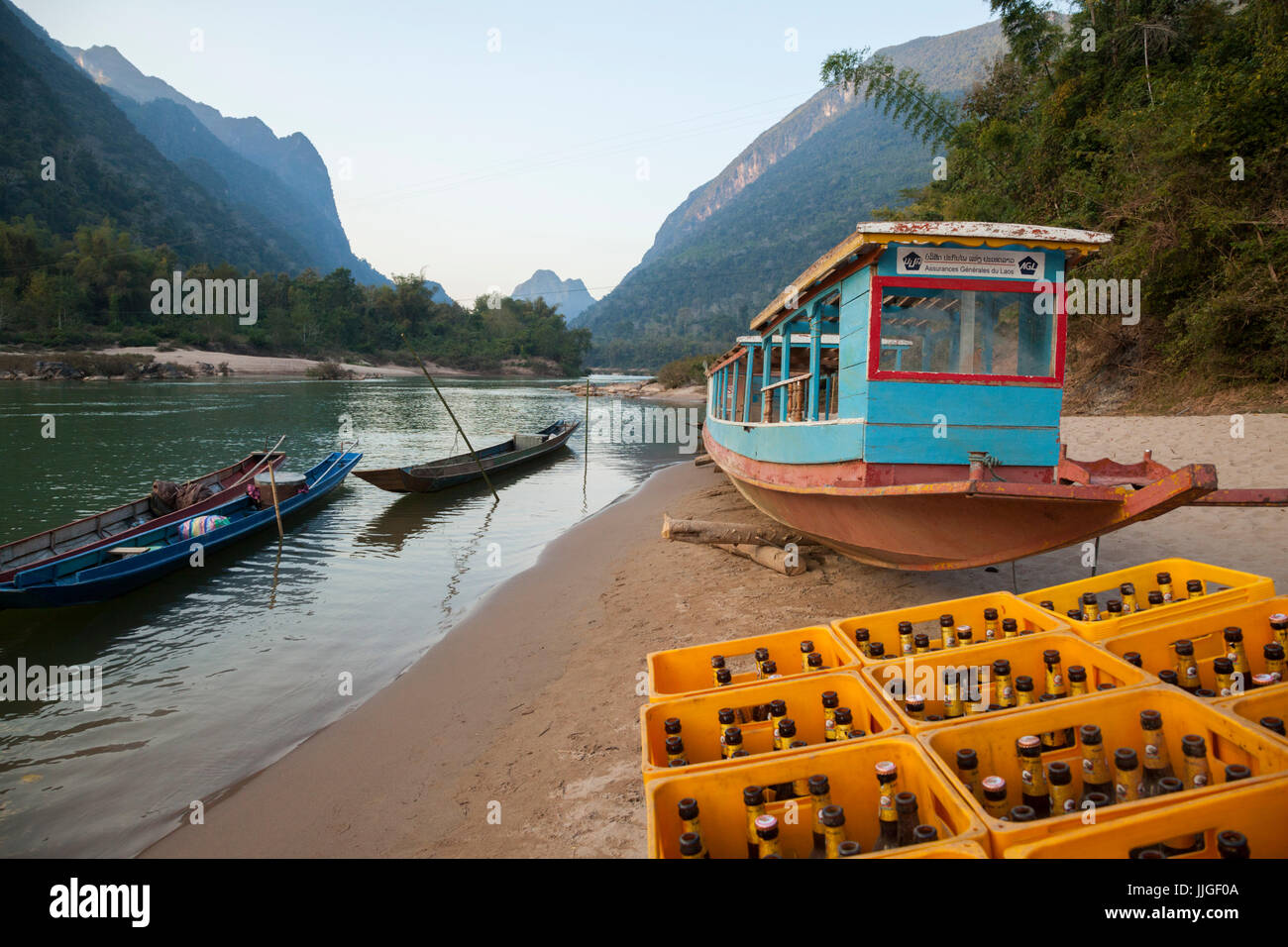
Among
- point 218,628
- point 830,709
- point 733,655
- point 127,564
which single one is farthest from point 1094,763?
point 127,564

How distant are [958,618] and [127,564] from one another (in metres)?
10.4

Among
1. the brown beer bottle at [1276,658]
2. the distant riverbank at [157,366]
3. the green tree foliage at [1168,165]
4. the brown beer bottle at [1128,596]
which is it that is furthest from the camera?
the distant riverbank at [157,366]

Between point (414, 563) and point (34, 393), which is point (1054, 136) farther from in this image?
point (34, 393)

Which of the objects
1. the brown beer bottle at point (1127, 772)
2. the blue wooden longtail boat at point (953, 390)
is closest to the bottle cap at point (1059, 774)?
the brown beer bottle at point (1127, 772)

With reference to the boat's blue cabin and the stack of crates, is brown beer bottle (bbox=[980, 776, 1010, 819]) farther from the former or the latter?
the boat's blue cabin

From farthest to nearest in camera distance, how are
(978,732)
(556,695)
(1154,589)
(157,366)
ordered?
1. (157,366)
2. (556,695)
3. (1154,589)
4. (978,732)

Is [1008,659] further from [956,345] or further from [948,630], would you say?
[956,345]

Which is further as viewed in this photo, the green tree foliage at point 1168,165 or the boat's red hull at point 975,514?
the green tree foliage at point 1168,165

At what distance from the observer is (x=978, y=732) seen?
93.7 inches

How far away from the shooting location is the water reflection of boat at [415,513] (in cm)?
1329

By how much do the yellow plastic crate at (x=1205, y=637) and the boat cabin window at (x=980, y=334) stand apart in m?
3.06

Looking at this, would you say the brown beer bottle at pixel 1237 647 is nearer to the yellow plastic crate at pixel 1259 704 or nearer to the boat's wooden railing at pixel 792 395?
the yellow plastic crate at pixel 1259 704

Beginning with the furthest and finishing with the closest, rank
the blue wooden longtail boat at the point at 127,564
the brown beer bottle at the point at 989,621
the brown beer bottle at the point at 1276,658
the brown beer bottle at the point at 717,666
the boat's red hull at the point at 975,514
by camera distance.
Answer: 1. the blue wooden longtail boat at the point at 127,564
2. the boat's red hull at the point at 975,514
3. the brown beer bottle at the point at 989,621
4. the brown beer bottle at the point at 717,666
5. the brown beer bottle at the point at 1276,658

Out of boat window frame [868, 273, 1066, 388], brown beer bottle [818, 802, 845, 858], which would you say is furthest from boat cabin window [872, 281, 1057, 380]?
brown beer bottle [818, 802, 845, 858]
